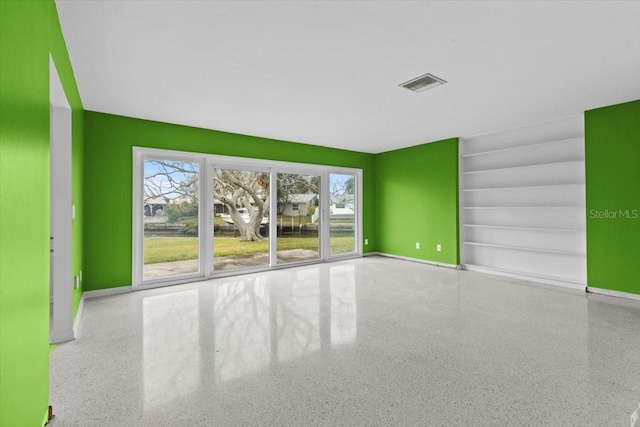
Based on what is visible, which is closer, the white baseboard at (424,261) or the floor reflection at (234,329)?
the floor reflection at (234,329)

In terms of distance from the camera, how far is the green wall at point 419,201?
5.89 metres

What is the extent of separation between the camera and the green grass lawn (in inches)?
184

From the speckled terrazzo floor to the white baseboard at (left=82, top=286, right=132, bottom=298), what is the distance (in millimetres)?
174

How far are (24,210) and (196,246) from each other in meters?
3.84

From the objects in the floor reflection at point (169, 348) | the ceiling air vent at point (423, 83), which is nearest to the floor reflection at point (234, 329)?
the floor reflection at point (169, 348)

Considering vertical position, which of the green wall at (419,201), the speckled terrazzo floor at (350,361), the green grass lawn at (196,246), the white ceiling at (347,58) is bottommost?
the speckled terrazzo floor at (350,361)

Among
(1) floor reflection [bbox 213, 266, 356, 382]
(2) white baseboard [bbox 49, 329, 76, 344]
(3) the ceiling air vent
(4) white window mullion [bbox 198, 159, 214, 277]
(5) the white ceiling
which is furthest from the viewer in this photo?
(4) white window mullion [bbox 198, 159, 214, 277]

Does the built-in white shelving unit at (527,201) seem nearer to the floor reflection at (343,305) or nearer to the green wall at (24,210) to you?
the floor reflection at (343,305)

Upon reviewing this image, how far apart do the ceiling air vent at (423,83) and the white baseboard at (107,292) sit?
14.7 feet

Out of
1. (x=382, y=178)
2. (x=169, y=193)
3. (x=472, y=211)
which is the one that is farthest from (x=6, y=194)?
(x=382, y=178)

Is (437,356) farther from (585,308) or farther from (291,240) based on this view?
(291,240)

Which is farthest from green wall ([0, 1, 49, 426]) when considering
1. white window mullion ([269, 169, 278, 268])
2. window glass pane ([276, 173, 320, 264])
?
window glass pane ([276, 173, 320, 264])

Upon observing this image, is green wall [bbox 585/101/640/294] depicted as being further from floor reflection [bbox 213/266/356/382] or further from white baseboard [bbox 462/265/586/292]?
A: floor reflection [bbox 213/266/356/382]

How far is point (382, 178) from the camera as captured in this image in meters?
7.32
